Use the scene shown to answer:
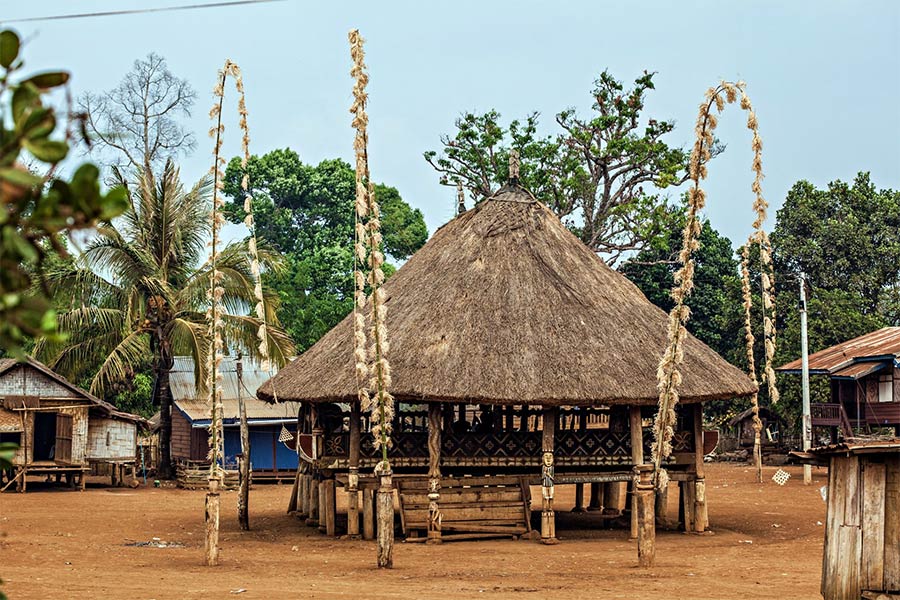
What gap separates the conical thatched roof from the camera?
746 inches

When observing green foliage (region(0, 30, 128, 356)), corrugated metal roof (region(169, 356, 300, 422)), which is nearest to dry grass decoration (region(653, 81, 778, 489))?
green foliage (region(0, 30, 128, 356))

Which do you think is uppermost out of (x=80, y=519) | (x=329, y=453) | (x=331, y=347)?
(x=331, y=347)

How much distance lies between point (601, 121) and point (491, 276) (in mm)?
19264

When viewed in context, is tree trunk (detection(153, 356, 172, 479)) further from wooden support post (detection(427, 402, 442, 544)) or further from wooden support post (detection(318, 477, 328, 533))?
wooden support post (detection(427, 402, 442, 544))

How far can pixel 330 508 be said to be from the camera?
2064cm

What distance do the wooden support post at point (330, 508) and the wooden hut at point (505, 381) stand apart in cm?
3

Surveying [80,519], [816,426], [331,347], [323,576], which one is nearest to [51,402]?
[80,519]

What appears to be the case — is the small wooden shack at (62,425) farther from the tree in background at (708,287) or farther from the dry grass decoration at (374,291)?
the tree in background at (708,287)

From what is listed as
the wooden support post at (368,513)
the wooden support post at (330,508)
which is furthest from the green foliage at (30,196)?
the wooden support post at (330,508)

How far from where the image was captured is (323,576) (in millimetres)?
15375

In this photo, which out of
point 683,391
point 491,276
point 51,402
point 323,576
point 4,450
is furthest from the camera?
point 51,402

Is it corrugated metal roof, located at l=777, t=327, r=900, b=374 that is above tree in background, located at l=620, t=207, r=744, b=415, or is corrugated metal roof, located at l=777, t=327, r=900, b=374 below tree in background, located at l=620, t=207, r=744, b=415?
below

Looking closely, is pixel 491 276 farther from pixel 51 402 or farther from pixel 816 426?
pixel 816 426

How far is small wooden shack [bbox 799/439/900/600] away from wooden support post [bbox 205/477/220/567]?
8.10 m
